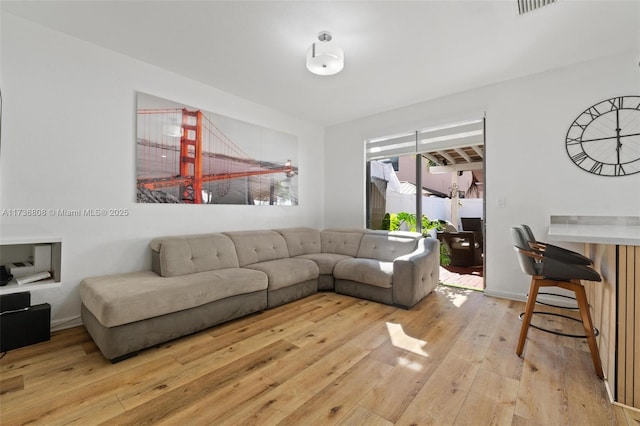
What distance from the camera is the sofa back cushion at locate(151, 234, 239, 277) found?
9.01 feet

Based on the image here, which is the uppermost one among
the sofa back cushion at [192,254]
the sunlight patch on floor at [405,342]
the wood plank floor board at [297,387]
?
the sofa back cushion at [192,254]

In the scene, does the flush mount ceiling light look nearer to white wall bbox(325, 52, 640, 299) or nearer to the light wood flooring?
white wall bbox(325, 52, 640, 299)

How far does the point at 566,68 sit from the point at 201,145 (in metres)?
4.36

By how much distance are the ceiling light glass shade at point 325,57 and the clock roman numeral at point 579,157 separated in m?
2.78

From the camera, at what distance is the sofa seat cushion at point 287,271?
309 cm

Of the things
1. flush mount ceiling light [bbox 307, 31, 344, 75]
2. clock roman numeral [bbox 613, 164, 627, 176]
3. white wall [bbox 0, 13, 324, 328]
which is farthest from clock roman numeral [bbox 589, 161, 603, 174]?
white wall [bbox 0, 13, 324, 328]

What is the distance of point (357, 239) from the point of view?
14.0 feet

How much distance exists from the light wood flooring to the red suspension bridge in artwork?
5.48 feet

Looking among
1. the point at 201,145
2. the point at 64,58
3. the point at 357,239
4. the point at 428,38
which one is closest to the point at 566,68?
the point at 428,38

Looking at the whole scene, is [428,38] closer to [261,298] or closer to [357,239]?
[357,239]

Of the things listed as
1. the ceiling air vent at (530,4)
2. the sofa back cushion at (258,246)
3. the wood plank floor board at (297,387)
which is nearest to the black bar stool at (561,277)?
the wood plank floor board at (297,387)

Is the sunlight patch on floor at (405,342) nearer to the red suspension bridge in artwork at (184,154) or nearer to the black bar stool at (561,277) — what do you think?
the black bar stool at (561,277)

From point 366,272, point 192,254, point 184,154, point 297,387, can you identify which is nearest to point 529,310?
point 366,272

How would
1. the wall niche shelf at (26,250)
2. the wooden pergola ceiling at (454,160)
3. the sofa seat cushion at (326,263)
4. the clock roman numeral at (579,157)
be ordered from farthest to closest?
the wooden pergola ceiling at (454,160) → the sofa seat cushion at (326,263) → the clock roman numeral at (579,157) → the wall niche shelf at (26,250)
